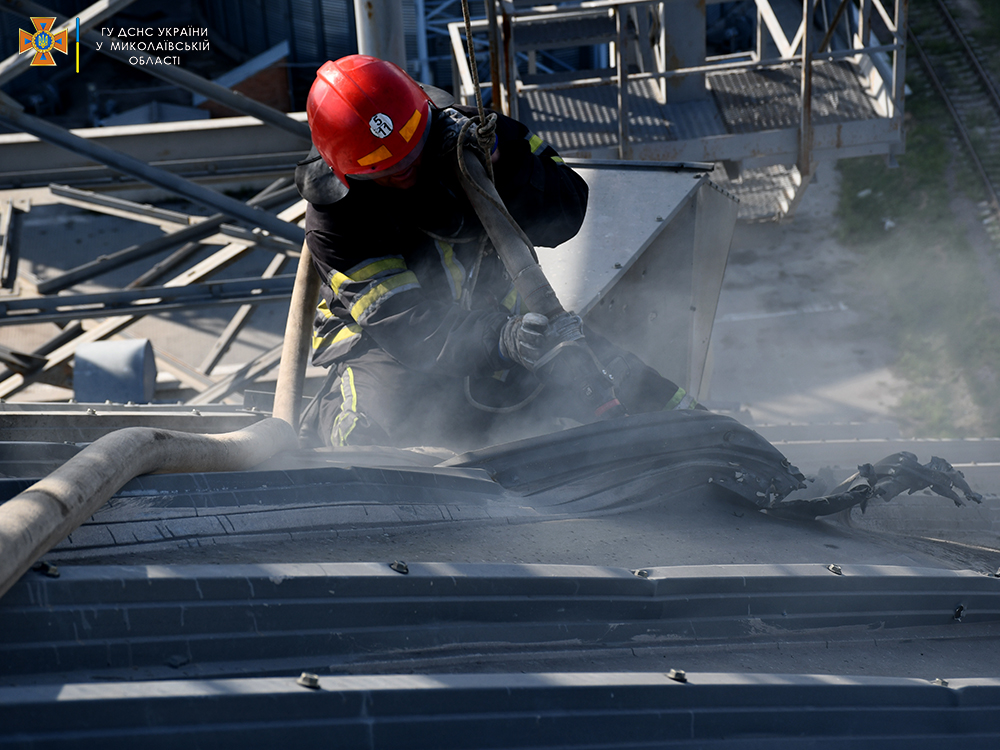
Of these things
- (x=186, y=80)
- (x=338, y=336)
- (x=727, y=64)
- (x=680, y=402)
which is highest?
(x=727, y=64)

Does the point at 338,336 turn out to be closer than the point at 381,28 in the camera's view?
Yes

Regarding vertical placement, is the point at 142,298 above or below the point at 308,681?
above

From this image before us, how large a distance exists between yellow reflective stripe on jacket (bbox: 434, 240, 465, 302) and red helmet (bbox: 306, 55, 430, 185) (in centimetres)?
38

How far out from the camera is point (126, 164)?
455cm

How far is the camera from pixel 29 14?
4.48 metres

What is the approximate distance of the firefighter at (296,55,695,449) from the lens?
2570mm

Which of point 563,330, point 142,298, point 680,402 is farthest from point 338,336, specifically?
point 142,298

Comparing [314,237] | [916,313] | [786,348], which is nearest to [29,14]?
[314,237]

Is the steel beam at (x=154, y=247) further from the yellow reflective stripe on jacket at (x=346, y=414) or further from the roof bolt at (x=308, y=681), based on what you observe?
Result: the roof bolt at (x=308, y=681)

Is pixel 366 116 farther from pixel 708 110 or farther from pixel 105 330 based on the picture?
pixel 708 110

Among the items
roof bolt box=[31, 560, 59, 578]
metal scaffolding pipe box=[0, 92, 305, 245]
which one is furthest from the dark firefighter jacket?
metal scaffolding pipe box=[0, 92, 305, 245]

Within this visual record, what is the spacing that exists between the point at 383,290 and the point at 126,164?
98.5 inches

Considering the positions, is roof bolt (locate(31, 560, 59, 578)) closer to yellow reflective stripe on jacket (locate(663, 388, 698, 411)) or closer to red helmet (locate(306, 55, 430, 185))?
red helmet (locate(306, 55, 430, 185))

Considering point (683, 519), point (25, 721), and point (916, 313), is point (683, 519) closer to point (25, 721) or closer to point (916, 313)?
point (25, 721)
